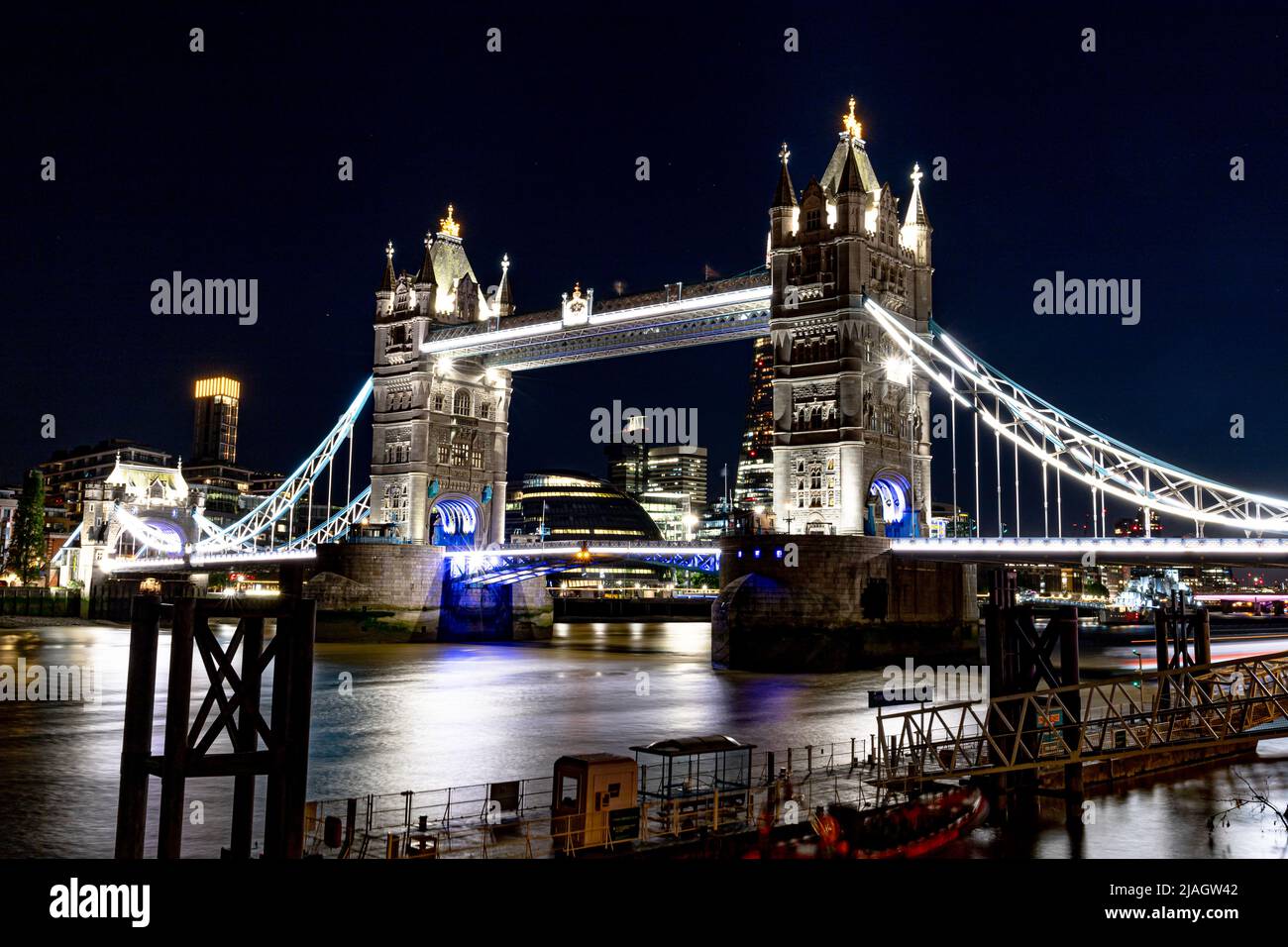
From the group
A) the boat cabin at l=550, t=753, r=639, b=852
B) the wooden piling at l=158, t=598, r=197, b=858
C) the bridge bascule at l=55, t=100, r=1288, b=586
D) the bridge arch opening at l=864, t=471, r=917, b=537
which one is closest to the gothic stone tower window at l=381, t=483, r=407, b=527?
the bridge bascule at l=55, t=100, r=1288, b=586

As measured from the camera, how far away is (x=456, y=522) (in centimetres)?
8975

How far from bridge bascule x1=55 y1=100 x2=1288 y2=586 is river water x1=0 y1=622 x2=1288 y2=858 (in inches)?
418

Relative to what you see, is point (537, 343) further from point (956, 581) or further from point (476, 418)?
point (956, 581)

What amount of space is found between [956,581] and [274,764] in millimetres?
52182

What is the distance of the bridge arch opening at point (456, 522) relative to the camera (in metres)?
88.1

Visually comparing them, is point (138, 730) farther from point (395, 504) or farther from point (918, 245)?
point (395, 504)

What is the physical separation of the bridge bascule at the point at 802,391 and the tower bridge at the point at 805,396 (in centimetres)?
12

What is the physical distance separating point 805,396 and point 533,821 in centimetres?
4774

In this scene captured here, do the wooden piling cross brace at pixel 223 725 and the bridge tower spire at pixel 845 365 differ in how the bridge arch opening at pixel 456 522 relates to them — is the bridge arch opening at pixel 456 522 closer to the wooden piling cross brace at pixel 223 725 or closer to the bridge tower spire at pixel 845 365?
the bridge tower spire at pixel 845 365

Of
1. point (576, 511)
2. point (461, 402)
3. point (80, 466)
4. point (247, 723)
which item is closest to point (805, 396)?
point (461, 402)

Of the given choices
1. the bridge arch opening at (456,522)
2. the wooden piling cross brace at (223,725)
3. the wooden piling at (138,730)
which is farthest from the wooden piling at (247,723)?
the bridge arch opening at (456,522)

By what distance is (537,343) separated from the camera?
78625 mm
